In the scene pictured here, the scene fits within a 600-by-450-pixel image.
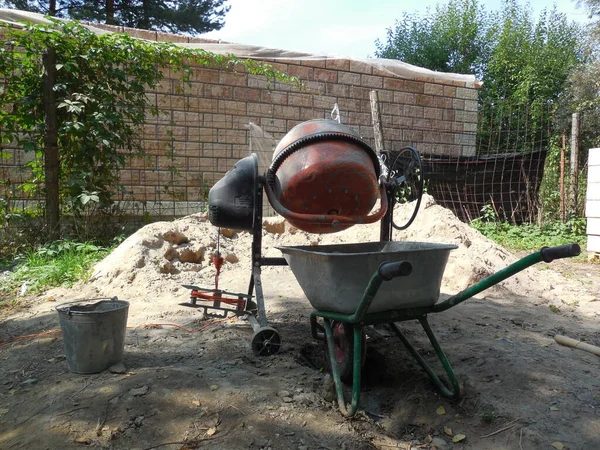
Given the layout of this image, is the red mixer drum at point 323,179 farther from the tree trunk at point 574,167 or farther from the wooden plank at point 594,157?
the tree trunk at point 574,167

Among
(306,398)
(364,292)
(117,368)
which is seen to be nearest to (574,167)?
(364,292)

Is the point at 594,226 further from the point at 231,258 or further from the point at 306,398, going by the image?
the point at 306,398

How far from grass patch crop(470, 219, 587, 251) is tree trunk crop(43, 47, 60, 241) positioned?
604 centimetres

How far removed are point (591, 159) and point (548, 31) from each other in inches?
638

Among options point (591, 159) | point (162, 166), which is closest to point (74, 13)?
point (162, 166)

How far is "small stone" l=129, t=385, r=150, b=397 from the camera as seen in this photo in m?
2.11

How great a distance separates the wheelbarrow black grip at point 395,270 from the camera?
5.21 ft

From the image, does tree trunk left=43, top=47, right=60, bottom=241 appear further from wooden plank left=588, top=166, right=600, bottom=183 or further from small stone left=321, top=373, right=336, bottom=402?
wooden plank left=588, top=166, right=600, bottom=183

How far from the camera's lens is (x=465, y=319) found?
3406 millimetres

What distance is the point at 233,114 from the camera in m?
6.84

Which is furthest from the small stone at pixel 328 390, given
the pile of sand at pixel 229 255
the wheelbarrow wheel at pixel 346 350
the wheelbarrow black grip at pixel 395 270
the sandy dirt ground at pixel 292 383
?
the pile of sand at pixel 229 255

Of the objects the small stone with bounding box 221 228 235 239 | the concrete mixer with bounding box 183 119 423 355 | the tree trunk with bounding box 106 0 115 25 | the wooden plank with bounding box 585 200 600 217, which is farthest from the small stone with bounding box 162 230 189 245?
the tree trunk with bounding box 106 0 115 25

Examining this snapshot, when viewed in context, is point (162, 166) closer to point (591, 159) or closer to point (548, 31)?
point (591, 159)

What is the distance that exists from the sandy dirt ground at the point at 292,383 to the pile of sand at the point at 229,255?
0.04 m
